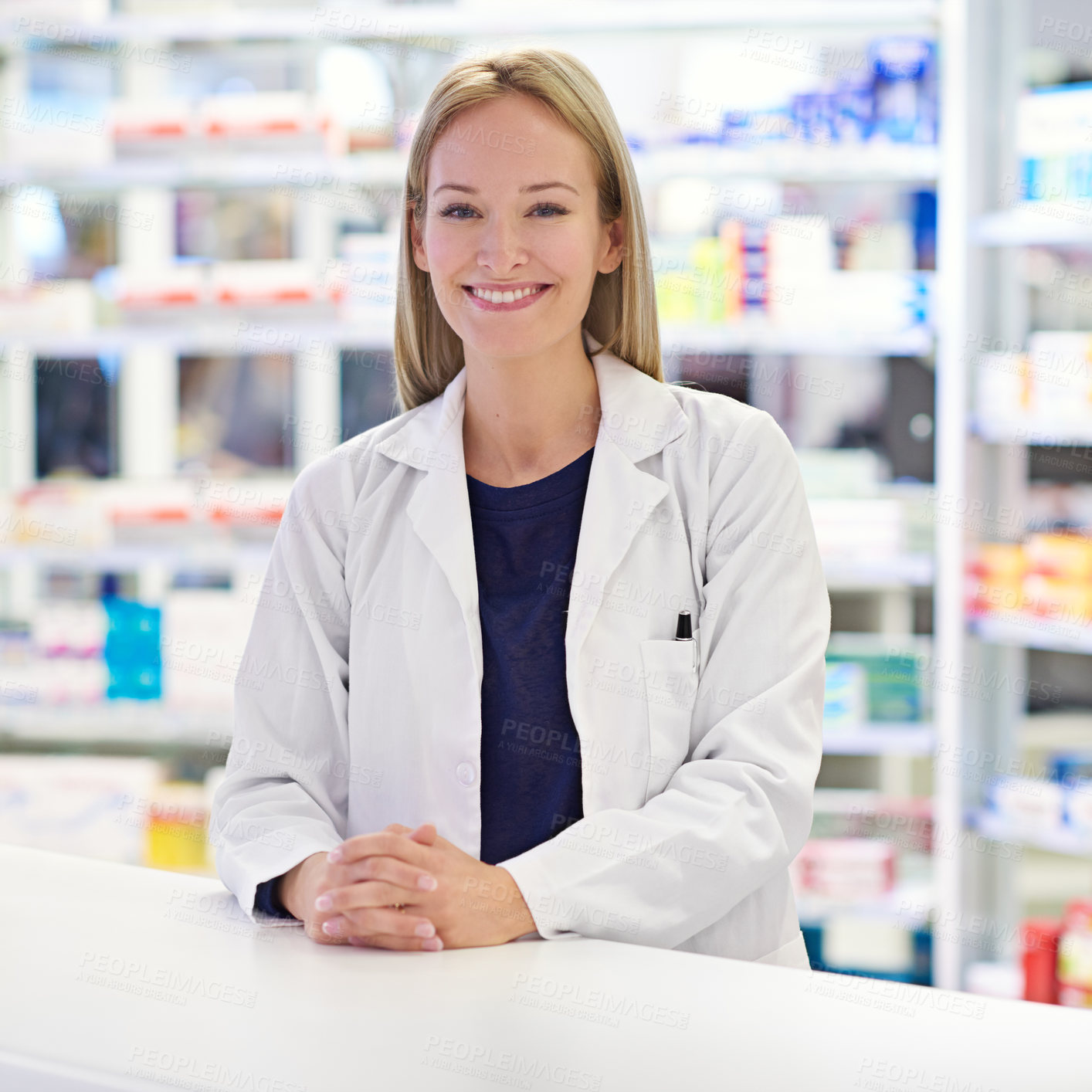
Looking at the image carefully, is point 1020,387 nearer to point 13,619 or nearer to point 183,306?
point 183,306

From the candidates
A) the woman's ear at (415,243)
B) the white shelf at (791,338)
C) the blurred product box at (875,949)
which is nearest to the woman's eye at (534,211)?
the woman's ear at (415,243)

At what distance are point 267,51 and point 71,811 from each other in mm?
2237

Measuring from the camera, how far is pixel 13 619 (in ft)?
12.5

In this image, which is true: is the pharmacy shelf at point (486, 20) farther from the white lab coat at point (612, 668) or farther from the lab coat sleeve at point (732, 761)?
the lab coat sleeve at point (732, 761)

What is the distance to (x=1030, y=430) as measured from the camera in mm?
2893

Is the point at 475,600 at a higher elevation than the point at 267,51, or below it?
below

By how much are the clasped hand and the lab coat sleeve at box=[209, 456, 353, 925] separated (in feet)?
0.42

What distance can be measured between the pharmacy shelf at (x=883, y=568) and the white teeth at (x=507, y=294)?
71.4 inches

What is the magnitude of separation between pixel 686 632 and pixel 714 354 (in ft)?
7.47

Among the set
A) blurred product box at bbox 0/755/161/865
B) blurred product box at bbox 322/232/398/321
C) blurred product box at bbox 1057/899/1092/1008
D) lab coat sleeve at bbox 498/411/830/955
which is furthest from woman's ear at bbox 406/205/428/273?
blurred product box at bbox 0/755/161/865

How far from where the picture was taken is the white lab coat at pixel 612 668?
4.00 ft

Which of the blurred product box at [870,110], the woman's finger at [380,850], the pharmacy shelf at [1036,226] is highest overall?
the blurred product box at [870,110]

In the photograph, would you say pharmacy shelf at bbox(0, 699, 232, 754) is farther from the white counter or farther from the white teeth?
the white counter

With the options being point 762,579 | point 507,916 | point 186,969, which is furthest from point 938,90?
point 186,969
